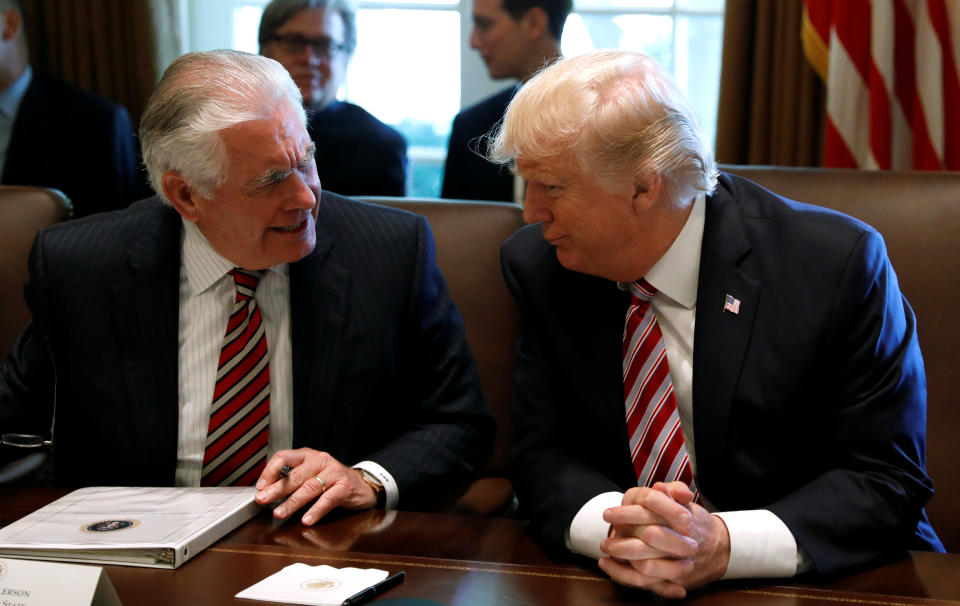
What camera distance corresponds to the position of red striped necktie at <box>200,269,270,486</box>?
6.12 feet

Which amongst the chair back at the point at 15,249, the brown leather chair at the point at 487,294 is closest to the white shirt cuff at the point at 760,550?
A: the brown leather chair at the point at 487,294

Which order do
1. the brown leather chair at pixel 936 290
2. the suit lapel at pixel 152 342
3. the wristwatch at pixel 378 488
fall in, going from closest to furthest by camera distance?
the wristwatch at pixel 378 488
the suit lapel at pixel 152 342
the brown leather chair at pixel 936 290

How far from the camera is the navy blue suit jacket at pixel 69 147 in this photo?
3449 mm

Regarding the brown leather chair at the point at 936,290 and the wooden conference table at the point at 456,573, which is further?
the brown leather chair at the point at 936,290

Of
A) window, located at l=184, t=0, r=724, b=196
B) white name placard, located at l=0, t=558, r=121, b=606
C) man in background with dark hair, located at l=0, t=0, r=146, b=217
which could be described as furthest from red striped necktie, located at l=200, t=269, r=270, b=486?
window, located at l=184, t=0, r=724, b=196

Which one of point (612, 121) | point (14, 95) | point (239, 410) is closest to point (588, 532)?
point (612, 121)

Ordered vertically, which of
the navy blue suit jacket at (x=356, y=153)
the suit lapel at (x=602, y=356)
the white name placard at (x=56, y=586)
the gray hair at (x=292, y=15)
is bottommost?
the white name placard at (x=56, y=586)

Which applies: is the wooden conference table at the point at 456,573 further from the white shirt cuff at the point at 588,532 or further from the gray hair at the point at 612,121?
the gray hair at the point at 612,121

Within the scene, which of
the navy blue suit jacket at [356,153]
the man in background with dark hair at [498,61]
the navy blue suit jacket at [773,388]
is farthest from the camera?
the man in background with dark hair at [498,61]

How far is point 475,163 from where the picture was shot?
10.6ft

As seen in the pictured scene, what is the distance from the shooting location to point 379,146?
313 cm

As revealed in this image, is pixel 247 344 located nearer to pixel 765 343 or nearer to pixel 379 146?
pixel 765 343

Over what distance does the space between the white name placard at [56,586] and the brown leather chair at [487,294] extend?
3.74 feet

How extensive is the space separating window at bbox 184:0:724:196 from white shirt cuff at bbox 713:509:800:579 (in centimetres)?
240
